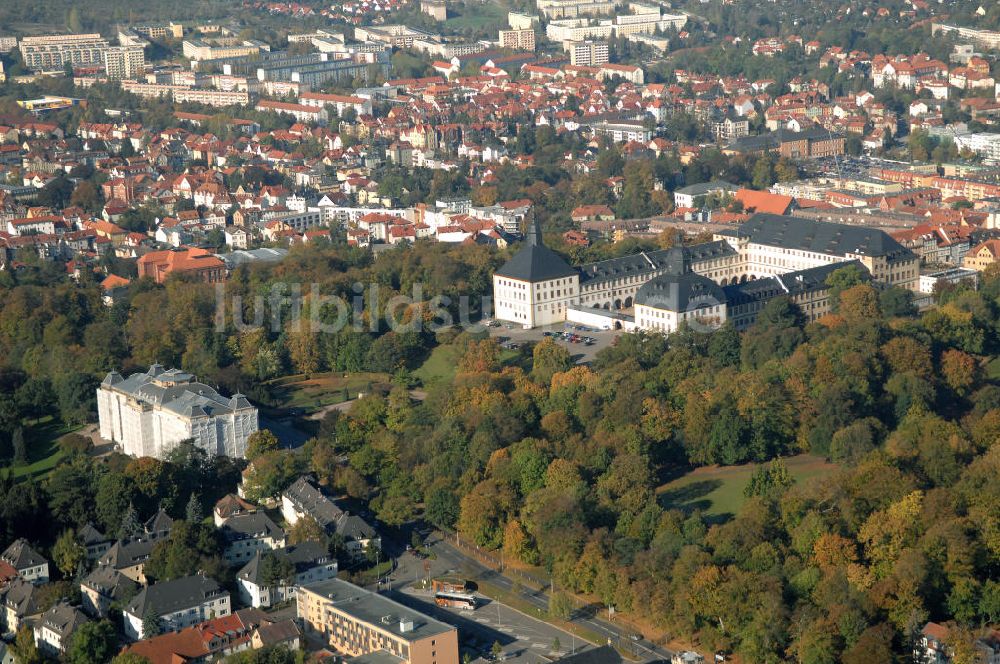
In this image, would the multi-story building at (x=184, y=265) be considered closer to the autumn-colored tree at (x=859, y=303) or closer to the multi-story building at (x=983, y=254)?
the autumn-colored tree at (x=859, y=303)

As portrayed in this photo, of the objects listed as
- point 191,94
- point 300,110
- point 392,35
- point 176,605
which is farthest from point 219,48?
point 176,605

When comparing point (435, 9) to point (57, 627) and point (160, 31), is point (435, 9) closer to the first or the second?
point (160, 31)

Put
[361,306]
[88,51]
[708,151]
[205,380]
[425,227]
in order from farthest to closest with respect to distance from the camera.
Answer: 1. [88,51]
2. [708,151]
3. [425,227]
4. [361,306]
5. [205,380]

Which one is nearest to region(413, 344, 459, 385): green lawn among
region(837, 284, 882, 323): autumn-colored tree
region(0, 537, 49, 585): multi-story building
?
region(837, 284, 882, 323): autumn-colored tree

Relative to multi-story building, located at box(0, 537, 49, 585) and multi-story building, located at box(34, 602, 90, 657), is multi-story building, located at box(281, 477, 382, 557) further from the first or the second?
multi-story building, located at box(34, 602, 90, 657)

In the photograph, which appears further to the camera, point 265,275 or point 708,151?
point 708,151

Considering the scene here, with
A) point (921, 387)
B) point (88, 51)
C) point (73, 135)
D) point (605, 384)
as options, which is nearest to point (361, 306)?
point (605, 384)

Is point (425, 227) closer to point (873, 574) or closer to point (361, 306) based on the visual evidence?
point (361, 306)
